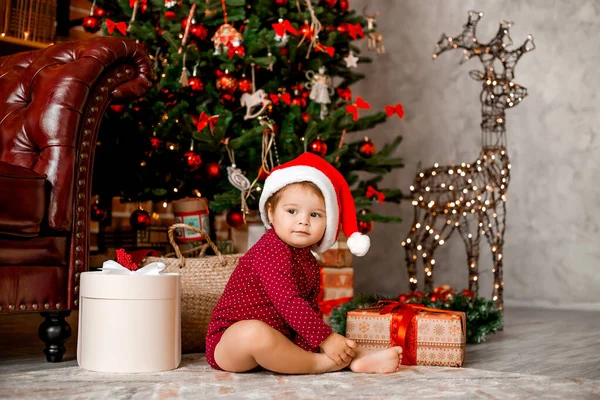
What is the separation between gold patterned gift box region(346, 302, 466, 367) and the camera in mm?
1812

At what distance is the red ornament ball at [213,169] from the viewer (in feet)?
8.74

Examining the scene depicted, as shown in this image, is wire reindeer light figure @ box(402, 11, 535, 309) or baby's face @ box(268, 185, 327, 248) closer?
baby's face @ box(268, 185, 327, 248)

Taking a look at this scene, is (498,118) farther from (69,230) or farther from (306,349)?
(69,230)

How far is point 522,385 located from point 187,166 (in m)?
1.55

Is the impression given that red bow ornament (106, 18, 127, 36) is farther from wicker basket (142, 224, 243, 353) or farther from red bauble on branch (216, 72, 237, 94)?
wicker basket (142, 224, 243, 353)

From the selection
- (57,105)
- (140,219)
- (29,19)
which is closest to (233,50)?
(140,219)

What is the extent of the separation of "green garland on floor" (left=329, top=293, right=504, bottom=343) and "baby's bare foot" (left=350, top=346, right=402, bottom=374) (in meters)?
0.61

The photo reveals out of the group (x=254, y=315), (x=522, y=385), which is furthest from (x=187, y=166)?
(x=522, y=385)

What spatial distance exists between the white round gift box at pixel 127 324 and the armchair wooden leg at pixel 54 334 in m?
0.18

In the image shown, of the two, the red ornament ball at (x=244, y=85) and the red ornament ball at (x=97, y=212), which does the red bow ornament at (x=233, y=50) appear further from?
the red ornament ball at (x=97, y=212)

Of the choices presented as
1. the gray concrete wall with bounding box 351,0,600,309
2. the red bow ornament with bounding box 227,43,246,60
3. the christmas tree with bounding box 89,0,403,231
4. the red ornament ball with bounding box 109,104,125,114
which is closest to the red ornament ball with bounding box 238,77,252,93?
the christmas tree with bounding box 89,0,403,231

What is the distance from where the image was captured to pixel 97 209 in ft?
9.15

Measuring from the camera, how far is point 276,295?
1.63 meters

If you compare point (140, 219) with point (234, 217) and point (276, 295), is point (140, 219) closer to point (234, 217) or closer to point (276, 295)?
point (234, 217)
